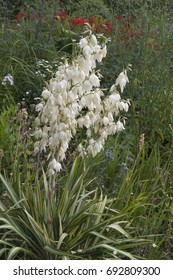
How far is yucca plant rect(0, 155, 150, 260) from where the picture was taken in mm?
3711

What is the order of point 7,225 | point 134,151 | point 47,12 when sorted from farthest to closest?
point 47,12, point 134,151, point 7,225

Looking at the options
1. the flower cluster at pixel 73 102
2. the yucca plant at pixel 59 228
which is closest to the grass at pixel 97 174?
the yucca plant at pixel 59 228

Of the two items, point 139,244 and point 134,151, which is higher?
point 134,151

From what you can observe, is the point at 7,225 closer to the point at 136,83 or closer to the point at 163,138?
the point at 163,138

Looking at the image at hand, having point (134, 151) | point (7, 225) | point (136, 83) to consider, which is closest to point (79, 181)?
point (7, 225)

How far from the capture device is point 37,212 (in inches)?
151

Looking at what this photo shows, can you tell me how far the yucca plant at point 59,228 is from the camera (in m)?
3.71

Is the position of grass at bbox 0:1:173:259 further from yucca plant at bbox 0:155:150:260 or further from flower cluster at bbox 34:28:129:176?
flower cluster at bbox 34:28:129:176

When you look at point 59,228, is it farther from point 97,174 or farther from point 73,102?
point 97,174

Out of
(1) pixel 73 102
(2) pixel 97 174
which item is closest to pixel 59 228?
(1) pixel 73 102

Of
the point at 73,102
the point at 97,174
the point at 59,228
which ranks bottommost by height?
the point at 59,228

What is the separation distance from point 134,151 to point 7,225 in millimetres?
2037

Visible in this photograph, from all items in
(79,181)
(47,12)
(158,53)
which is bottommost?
(79,181)

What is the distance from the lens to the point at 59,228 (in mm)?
3820
